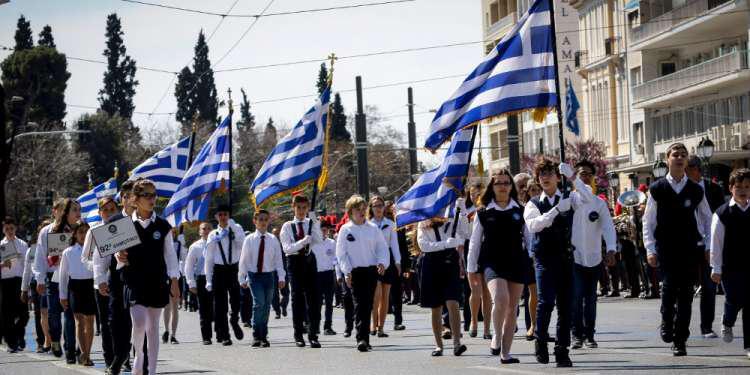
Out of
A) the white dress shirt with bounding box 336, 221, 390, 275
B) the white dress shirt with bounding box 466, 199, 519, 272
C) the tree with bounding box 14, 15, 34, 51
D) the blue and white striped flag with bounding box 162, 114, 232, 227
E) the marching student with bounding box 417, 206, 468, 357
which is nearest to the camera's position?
the white dress shirt with bounding box 466, 199, 519, 272

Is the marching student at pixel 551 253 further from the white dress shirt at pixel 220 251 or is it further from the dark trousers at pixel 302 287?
the white dress shirt at pixel 220 251

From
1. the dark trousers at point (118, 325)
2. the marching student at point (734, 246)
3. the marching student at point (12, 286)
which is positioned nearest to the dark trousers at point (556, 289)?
the marching student at point (734, 246)

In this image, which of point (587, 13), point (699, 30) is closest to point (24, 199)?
point (587, 13)

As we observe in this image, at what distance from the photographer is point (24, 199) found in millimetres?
69750

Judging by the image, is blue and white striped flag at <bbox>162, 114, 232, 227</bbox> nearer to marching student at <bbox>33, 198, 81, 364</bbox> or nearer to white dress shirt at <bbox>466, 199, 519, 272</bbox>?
marching student at <bbox>33, 198, 81, 364</bbox>

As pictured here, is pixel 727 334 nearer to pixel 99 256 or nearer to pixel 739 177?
pixel 739 177

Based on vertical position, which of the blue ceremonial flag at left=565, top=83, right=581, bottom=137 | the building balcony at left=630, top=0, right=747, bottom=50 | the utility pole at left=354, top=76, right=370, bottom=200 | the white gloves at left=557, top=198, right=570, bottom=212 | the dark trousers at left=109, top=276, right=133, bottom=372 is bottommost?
the dark trousers at left=109, top=276, right=133, bottom=372

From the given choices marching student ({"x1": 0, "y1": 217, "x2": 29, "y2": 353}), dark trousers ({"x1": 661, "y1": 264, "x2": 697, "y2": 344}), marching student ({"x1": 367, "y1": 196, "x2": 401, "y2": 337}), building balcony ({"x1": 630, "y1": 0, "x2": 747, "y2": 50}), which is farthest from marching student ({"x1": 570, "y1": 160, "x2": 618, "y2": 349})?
building balcony ({"x1": 630, "y1": 0, "x2": 747, "y2": 50})

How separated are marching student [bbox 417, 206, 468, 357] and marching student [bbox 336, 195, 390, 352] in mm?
601

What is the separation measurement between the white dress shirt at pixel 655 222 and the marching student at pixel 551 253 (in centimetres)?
77

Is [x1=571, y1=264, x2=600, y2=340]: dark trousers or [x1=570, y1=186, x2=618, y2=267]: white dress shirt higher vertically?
[x1=570, y1=186, x2=618, y2=267]: white dress shirt

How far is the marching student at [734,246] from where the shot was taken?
13344 mm

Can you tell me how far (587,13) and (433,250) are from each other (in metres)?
53.9

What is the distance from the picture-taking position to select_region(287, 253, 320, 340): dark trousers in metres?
18.5
